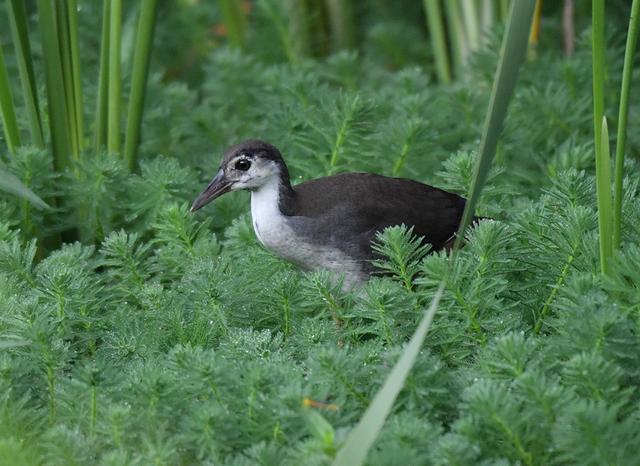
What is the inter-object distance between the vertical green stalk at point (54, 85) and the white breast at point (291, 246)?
2.47 feet

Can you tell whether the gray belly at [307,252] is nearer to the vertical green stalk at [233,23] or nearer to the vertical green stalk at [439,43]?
the vertical green stalk at [439,43]

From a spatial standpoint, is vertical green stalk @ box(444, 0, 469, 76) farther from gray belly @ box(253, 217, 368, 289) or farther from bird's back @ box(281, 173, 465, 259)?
gray belly @ box(253, 217, 368, 289)

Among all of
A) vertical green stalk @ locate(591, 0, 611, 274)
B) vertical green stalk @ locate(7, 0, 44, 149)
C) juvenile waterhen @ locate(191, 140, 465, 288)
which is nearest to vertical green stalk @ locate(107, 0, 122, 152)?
vertical green stalk @ locate(7, 0, 44, 149)

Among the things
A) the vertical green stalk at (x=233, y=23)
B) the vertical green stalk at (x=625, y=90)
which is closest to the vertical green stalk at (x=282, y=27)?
the vertical green stalk at (x=233, y=23)

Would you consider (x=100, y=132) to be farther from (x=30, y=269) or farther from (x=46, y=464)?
(x=46, y=464)

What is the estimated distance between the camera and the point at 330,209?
356cm

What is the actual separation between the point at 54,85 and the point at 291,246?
95 centimetres

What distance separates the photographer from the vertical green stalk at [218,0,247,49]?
17.9 feet

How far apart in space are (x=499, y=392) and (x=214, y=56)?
109 inches

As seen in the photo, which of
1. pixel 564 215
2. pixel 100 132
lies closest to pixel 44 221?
pixel 100 132

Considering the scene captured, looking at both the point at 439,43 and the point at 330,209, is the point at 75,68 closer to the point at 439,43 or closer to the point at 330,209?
the point at 330,209

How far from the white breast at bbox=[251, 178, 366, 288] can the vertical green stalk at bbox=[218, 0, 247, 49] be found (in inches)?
80.2

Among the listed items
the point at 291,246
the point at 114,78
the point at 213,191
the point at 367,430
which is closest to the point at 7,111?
the point at 114,78

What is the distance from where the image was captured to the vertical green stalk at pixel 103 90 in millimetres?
3795
